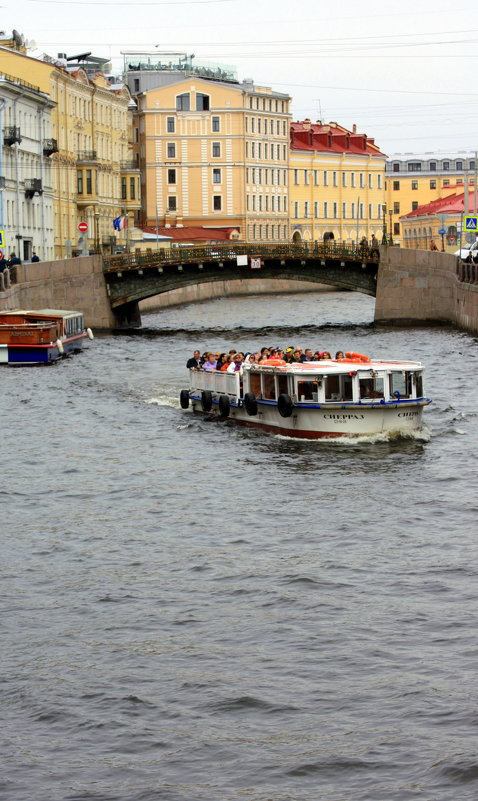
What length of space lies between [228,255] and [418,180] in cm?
11015

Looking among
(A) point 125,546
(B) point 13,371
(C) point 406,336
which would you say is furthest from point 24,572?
(C) point 406,336

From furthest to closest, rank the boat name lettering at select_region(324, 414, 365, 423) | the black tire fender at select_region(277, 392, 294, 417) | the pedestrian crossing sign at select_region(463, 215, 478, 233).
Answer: the pedestrian crossing sign at select_region(463, 215, 478, 233) < the black tire fender at select_region(277, 392, 294, 417) < the boat name lettering at select_region(324, 414, 365, 423)

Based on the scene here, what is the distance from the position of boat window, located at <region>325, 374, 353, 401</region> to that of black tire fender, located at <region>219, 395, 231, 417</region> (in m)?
4.46

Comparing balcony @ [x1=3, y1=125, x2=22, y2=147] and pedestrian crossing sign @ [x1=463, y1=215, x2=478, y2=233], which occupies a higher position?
balcony @ [x1=3, y1=125, x2=22, y2=147]

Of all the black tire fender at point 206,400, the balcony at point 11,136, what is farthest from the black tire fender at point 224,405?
the balcony at point 11,136

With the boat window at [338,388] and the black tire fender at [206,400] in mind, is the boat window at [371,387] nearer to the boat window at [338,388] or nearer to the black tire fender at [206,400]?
the boat window at [338,388]

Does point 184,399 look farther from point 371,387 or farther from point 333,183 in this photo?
point 333,183

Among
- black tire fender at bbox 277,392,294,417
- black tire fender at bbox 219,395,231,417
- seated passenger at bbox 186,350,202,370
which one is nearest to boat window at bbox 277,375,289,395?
black tire fender at bbox 277,392,294,417

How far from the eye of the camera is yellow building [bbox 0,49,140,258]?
83125 mm

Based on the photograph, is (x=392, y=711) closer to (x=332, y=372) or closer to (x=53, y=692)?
(x=53, y=692)

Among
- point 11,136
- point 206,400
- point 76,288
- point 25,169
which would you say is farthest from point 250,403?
point 25,169

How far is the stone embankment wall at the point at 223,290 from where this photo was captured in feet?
286

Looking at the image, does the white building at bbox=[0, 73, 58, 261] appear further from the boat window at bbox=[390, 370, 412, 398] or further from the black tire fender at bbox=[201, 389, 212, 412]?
the boat window at bbox=[390, 370, 412, 398]

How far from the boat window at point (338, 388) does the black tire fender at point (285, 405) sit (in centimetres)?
79
